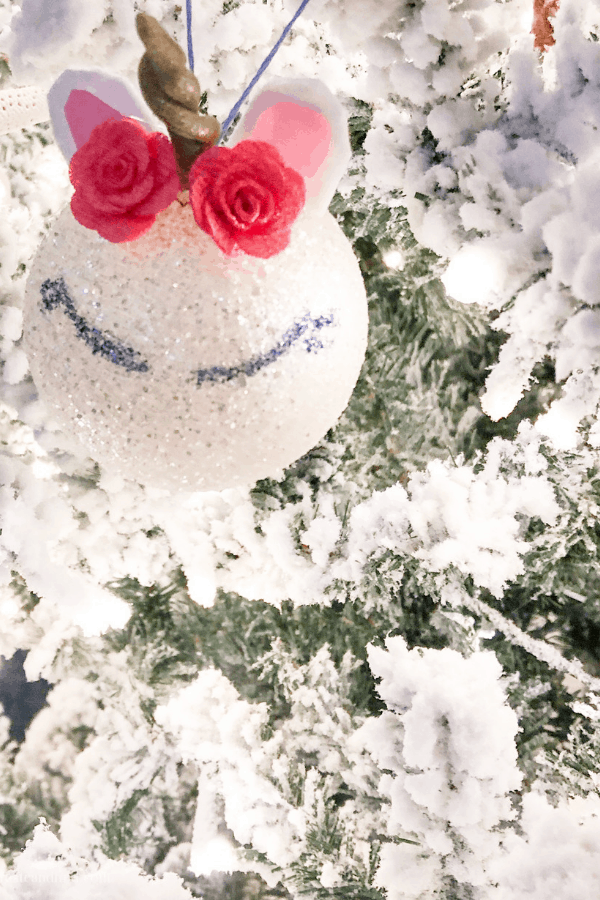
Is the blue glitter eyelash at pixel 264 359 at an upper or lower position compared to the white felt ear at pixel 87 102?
lower

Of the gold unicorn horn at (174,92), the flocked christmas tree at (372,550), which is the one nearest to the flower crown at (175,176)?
the gold unicorn horn at (174,92)

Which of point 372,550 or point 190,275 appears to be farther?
point 372,550

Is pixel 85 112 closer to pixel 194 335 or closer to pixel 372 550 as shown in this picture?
pixel 194 335

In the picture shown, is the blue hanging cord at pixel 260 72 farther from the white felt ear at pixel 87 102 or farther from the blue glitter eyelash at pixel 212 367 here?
the blue glitter eyelash at pixel 212 367

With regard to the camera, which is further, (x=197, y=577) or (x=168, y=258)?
(x=197, y=577)

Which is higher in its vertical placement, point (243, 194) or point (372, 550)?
point (243, 194)

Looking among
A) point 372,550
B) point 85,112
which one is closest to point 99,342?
point 85,112

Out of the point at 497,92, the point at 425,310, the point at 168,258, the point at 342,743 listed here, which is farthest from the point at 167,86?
the point at 342,743

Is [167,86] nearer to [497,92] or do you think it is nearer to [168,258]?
[168,258]
